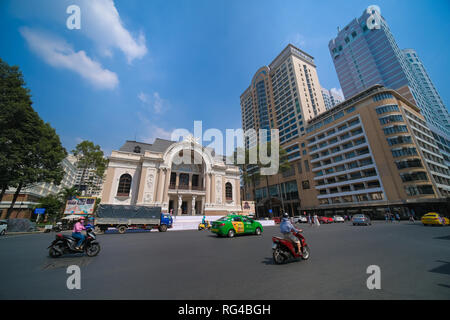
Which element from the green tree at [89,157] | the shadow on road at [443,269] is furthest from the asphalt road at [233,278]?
the green tree at [89,157]

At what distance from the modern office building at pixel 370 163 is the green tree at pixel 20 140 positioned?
32.3 meters

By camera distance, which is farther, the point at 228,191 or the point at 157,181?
the point at 228,191

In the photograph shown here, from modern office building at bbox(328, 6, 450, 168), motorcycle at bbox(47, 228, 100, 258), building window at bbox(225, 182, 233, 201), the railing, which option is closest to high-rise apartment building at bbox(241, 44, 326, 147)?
modern office building at bbox(328, 6, 450, 168)

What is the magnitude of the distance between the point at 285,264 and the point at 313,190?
4447cm

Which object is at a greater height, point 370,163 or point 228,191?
point 370,163

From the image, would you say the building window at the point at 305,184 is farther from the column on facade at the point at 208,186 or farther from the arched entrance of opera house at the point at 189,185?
the arched entrance of opera house at the point at 189,185

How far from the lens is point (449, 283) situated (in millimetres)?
3531

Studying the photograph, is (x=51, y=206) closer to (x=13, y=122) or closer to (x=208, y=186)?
(x=13, y=122)

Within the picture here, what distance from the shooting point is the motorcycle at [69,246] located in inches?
254

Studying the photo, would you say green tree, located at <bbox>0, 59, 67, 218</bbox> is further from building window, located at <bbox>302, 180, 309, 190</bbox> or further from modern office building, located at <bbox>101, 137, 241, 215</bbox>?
building window, located at <bbox>302, 180, 309, 190</bbox>

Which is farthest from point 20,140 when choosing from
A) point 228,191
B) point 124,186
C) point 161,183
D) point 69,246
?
point 228,191

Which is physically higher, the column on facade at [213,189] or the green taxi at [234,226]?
the column on facade at [213,189]

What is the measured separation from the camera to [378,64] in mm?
74500

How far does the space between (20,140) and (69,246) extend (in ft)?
75.1
